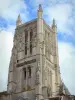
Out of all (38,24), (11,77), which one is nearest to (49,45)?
(38,24)

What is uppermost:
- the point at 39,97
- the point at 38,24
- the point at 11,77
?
the point at 38,24

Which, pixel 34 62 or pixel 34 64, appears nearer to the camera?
pixel 34 64

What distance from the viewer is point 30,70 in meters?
69.1

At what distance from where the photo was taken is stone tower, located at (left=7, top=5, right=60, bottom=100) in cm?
6556

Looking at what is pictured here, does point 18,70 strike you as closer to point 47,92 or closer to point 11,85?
point 11,85

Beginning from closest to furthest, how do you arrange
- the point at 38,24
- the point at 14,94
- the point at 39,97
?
the point at 39,97, the point at 14,94, the point at 38,24

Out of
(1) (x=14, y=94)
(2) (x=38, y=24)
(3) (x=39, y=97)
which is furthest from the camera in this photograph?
(2) (x=38, y=24)

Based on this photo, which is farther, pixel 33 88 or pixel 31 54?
pixel 31 54

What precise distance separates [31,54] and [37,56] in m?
2.95

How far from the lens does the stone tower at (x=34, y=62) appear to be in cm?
6556

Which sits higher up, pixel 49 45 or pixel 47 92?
pixel 49 45

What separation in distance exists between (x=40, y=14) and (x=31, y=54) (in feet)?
35.6

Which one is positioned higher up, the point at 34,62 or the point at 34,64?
the point at 34,62

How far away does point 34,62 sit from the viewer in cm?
6881
